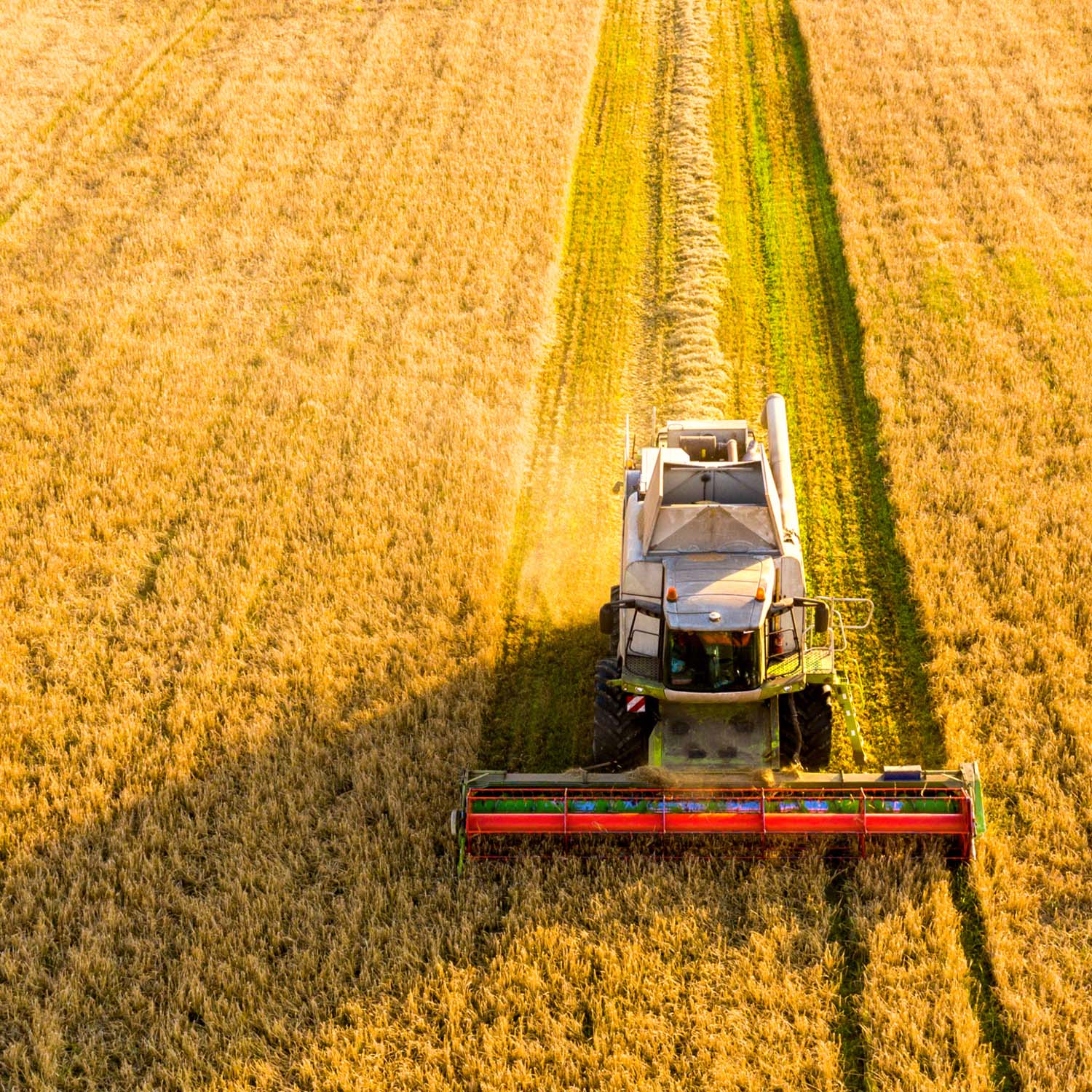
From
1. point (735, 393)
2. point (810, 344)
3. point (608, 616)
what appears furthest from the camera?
point (810, 344)

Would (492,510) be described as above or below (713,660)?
below

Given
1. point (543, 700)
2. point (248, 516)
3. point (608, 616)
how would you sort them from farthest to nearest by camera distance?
point (248, 516), point (543, 700), point (608, 616)

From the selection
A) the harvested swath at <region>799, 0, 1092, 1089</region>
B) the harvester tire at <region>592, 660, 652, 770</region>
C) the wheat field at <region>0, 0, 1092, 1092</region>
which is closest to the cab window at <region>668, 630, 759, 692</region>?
the harvester tire at <region>592, 660, 652, 770</region>

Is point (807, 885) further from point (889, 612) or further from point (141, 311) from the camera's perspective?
point (141, 311)

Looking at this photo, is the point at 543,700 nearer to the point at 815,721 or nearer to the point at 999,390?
the point at 815,721

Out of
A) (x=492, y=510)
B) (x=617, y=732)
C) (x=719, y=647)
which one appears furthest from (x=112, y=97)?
(x=719, y=647)

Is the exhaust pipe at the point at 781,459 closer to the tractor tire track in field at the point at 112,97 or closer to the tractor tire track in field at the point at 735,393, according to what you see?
the tractor tire track in field at the point at 735,393

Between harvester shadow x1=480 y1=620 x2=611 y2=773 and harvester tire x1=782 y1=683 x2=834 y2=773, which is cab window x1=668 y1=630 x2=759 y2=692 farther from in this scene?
harvester shadow x1=480 y1=620 x2=611 y2=773
